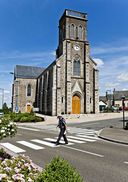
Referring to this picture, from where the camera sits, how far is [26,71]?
2451 inches

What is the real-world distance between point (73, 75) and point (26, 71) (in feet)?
74.5

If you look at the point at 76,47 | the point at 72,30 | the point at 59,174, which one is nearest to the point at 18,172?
the point at 59,174

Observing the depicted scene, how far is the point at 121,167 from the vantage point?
785cm

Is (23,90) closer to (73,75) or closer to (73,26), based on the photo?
(73,75)

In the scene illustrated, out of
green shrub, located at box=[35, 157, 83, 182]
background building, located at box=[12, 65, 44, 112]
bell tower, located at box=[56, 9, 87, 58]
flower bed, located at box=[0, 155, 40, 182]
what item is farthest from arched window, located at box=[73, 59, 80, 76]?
green shrub, located at box=[35, 157, 83, 182]

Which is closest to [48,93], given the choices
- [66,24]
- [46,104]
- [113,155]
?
[46,104]

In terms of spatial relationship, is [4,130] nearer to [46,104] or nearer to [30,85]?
[46,104]

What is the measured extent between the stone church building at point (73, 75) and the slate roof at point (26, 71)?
1473 centimetres

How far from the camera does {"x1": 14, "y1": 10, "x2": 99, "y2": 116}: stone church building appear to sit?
1625 inches

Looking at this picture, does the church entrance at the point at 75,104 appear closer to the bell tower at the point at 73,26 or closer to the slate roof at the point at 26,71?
the bell tower at the point at 73,26

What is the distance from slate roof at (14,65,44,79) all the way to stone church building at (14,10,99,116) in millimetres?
14726

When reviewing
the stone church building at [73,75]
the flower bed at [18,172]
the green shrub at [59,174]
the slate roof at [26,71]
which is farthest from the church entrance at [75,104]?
the green shrub at [59,174]

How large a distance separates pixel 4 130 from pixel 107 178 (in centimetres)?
356

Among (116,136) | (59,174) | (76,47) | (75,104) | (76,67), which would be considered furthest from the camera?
(76,47)
